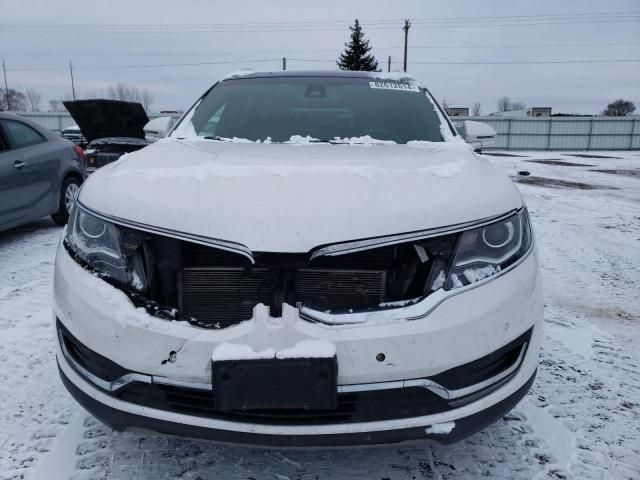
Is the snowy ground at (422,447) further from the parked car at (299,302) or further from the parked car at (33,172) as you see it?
the parked car at (33,172)

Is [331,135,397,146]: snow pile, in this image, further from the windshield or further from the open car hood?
the open car hood

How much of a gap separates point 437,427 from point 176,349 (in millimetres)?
755

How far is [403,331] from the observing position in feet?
4.27

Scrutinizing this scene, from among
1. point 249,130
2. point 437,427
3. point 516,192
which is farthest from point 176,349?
point 249,130

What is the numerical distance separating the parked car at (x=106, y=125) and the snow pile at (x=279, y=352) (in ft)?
20.0

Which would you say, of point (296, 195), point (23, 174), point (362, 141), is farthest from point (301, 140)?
point (23, 174)

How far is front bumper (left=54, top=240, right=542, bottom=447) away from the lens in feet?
4.24

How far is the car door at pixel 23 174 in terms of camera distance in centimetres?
444

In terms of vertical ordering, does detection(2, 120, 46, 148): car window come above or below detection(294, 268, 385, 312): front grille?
above

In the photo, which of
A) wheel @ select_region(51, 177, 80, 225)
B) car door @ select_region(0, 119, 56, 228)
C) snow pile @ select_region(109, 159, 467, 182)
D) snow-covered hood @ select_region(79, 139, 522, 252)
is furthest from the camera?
wheel @ select_region(51, 177, 80, 225)

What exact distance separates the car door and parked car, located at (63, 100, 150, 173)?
1669 mm

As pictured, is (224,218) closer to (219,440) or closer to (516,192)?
(219,440)

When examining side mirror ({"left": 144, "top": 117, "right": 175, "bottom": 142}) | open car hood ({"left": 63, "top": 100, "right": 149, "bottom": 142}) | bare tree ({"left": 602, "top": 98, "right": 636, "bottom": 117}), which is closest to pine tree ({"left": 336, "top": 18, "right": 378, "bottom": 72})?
open car hood ({"left": 63, "top": 100, "right": 149, "bottom": 142})

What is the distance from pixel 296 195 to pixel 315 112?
1.40 meters
